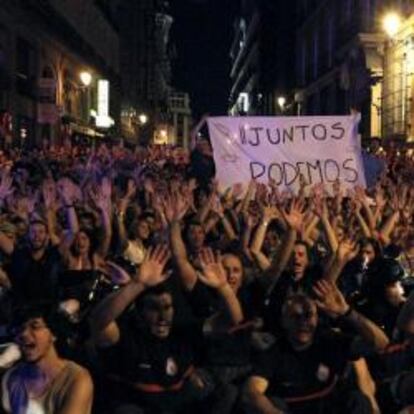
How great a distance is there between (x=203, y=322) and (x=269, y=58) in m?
85.9

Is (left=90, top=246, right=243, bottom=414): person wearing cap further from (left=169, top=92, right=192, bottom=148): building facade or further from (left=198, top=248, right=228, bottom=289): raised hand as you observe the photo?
(left=169, top=92, right=192, bottom=148): building facade

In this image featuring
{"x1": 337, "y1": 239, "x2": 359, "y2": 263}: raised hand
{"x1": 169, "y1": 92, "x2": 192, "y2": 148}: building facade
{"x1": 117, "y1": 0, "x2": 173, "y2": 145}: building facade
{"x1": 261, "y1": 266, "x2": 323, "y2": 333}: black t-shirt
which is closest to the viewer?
{"x1": 261, "y1": 266, "x2": 323, "y2": 333}: black t-shirt

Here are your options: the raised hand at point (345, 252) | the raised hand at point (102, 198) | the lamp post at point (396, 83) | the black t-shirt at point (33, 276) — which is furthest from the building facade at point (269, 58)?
the raised hand at point (345, 252)

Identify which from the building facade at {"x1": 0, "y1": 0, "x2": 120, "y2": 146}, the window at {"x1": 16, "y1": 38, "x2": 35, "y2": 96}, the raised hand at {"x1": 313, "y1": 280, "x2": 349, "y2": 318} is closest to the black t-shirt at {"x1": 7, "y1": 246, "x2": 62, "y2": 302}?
the raised hand at {"x1": 313, "y1": 280, "x2": 349, "y2": 318}

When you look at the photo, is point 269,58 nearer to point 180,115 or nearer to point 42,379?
point 180,115

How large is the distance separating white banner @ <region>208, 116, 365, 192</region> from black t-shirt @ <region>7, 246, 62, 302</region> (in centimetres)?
390

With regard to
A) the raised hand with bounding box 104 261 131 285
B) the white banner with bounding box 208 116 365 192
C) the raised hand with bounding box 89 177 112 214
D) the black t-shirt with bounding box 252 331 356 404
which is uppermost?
the white banner with bounding box 208 116 365 192

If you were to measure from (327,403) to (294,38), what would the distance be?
63756mm

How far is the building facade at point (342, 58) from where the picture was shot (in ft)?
116

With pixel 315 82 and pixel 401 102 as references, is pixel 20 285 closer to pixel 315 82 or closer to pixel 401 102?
pixel 401 102

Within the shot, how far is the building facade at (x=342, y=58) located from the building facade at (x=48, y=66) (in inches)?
424

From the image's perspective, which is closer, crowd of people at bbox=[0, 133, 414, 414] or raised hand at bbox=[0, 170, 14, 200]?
crowd of people at bbox=[0, 133, 414, 414]

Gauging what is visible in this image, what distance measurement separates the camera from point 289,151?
36.9ft

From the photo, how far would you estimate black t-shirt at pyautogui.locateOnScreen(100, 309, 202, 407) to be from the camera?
5234 millimetres
